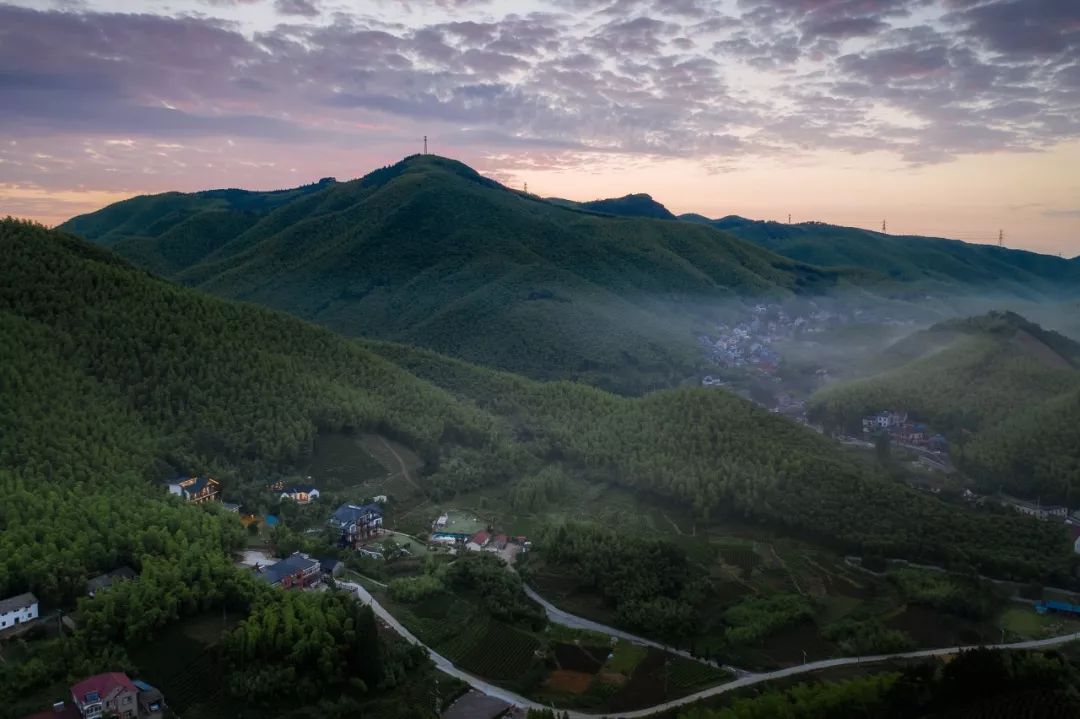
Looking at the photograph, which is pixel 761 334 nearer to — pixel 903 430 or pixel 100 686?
pixel 903 430

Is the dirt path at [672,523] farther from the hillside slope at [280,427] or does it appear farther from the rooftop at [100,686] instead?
the rooftop at [100,686]

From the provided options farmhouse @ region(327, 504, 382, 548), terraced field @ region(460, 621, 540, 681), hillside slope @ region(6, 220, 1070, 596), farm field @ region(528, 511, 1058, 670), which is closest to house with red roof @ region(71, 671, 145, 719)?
hillside slope @ region(6, 220, 1070, 596)

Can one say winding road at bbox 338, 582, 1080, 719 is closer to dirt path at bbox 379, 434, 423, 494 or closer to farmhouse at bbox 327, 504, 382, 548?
farmhouse at bbox 327, 504, 382, 548

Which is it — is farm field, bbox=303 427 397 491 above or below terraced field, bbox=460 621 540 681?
above

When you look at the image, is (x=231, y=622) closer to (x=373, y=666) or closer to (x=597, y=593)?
(x=373, y=666)

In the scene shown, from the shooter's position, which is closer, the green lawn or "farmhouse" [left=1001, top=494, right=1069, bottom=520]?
the green lawn

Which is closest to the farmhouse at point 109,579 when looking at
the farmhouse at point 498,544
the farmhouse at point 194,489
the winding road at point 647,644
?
the farmhouse at point 194,489

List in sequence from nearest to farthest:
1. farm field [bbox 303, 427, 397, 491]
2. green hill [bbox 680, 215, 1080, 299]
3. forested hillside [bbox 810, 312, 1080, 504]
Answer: farm field [bbox 303, 427, 397, 491] < forested hillside [bbox 810, 312, 1080, 504] < green hill [bbox 680, 215, 1080, 299]

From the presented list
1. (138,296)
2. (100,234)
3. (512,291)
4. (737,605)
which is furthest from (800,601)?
(100,234)
